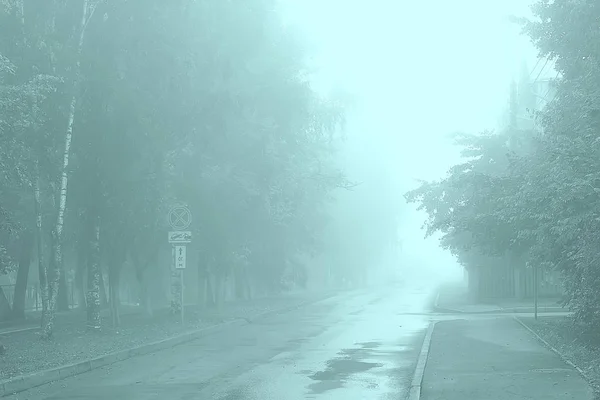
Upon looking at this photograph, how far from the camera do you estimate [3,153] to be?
1702cm

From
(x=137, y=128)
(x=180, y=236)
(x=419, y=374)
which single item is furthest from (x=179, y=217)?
(x=419, y=374)

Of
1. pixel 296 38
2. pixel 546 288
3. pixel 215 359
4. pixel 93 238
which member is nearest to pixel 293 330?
pixel 93 238

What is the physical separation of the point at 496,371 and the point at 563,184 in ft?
11.0

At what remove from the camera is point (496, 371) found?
1464 cm

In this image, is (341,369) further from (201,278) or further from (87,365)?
(201,278)

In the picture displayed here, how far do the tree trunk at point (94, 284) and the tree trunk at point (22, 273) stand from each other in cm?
912

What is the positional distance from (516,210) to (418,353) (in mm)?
3725

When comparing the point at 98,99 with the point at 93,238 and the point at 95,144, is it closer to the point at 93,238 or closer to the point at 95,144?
the point at 95,144

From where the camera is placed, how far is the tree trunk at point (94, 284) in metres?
22.8

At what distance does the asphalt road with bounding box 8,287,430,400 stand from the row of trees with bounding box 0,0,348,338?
13.7 ft

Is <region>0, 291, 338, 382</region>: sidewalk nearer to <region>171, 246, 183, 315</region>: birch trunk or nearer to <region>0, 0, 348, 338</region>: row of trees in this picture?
<region>171, 246, 183, 315</region>: birch trunk

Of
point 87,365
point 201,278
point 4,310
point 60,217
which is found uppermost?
point 60,217

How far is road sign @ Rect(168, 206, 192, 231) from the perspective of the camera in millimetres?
23906

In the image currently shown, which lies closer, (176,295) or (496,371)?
(496,371)
